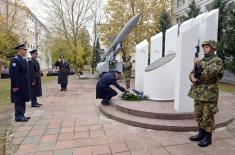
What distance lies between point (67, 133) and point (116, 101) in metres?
2.46

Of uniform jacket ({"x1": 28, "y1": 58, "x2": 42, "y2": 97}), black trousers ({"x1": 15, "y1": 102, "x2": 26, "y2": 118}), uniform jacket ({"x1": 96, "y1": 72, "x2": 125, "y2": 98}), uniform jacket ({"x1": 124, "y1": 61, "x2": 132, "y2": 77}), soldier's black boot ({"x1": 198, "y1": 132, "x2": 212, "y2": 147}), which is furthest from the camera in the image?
uniform jacket ({"x1": 124, "y1": 61, "x2": 132, "y2": 77})

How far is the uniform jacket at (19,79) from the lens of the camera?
598cm

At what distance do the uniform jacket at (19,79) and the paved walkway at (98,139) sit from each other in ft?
2.23

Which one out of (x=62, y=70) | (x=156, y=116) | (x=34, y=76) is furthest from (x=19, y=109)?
(x=62, y=70)

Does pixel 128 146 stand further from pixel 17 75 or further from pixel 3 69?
pixel 3 69

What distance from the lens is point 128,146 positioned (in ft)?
14.9

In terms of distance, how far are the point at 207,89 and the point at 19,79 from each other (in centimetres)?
437

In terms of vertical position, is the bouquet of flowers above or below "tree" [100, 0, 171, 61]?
below

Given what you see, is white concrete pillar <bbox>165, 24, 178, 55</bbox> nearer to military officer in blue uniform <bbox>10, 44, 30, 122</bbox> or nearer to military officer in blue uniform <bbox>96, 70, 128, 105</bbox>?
military officer in blue uniform <bbox>96, 70, 128, 105</bbox>

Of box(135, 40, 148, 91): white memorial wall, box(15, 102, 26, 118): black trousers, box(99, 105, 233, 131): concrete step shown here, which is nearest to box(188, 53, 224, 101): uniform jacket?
box(99, 105, 233, 131): concrete step

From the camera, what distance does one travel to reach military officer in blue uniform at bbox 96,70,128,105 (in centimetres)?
724

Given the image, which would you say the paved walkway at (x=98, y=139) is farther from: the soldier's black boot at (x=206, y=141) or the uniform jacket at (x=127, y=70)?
the uniform jacket at (x=127, y=70)

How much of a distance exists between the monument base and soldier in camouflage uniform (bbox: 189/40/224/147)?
0.93m

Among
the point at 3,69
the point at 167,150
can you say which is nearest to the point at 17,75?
the point at 167,150
